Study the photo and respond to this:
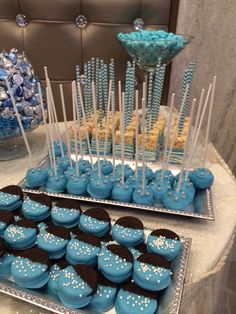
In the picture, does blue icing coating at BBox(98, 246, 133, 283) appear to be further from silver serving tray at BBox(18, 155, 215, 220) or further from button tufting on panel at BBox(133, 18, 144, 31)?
button tufting on panel at BBox(133, 18, 144, 31)

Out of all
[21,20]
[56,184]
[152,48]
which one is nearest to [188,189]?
[56,184]

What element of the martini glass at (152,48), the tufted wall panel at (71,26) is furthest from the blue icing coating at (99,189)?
the tufted wall panel at (71,26)

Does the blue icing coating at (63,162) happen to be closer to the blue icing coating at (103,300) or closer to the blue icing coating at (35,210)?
the blue icing coating at (35,210)

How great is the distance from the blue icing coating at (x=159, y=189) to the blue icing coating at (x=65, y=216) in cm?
18

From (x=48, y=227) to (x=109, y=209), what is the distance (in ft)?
0.53

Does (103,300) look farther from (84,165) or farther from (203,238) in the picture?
(84,165)

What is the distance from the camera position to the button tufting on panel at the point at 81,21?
1.34 meters

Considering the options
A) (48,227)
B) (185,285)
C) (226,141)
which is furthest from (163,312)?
(226,141)

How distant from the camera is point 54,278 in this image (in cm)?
50

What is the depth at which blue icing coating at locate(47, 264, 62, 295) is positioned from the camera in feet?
1.63

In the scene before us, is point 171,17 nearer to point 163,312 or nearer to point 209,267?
point 209,267

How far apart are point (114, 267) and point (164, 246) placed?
10 cm

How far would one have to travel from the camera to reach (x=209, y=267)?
0.56 metres

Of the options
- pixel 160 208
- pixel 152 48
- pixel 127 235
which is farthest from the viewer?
pixel 152 48
